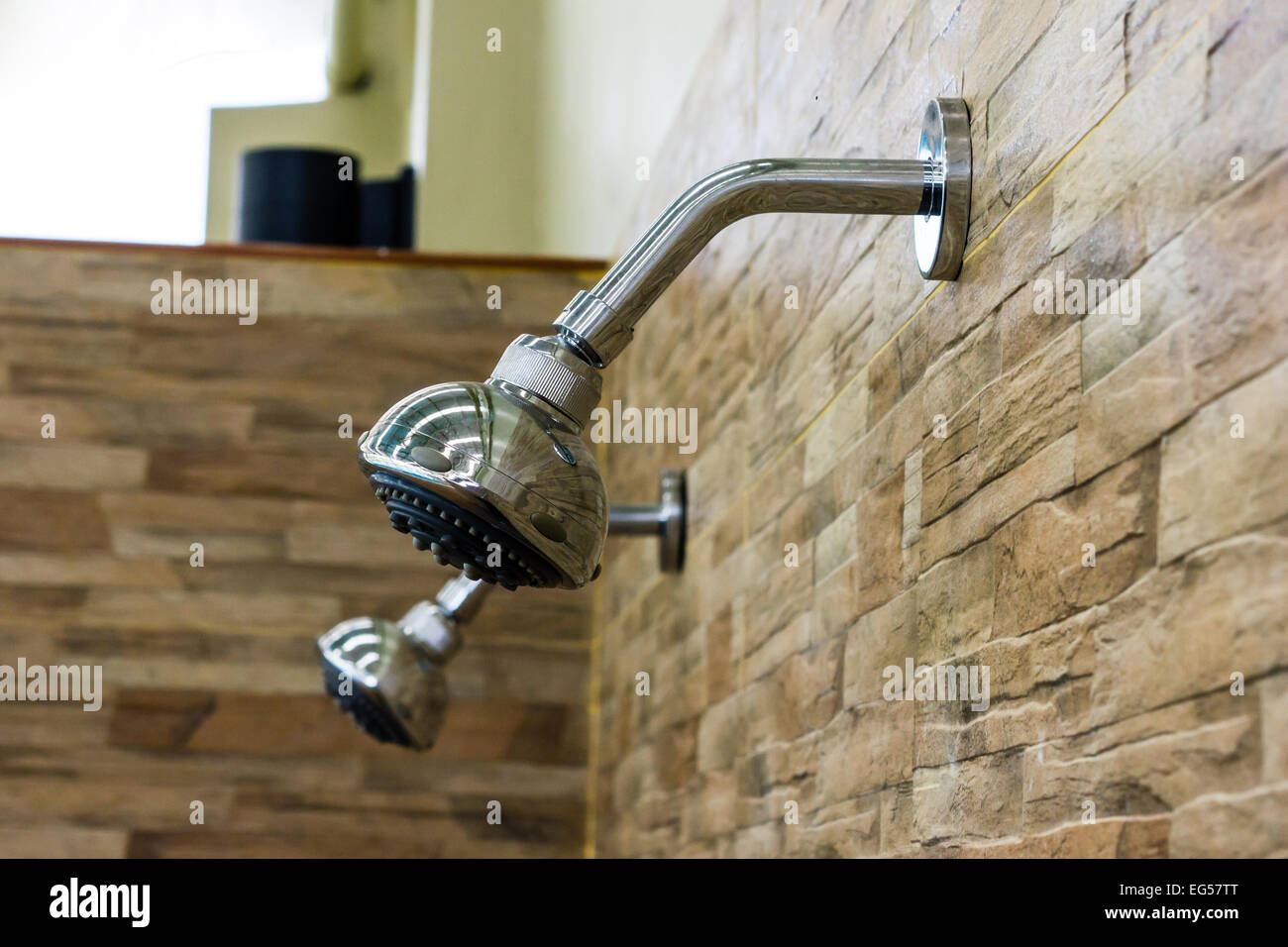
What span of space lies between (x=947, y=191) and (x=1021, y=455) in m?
0.17

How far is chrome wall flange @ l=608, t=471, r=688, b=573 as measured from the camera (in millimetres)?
1483

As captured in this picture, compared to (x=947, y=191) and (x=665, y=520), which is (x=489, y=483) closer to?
(x=947, y=191)

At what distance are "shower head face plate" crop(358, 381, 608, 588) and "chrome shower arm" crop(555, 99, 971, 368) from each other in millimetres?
62

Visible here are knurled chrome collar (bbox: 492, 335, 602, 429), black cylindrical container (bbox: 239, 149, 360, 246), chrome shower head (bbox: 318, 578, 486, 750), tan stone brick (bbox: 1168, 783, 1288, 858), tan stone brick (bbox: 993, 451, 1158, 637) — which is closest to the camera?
tan stone brick (bbox: 1168, 783, 1288, 858)

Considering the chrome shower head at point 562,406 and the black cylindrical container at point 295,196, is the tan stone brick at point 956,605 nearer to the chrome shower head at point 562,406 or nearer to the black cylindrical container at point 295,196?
the chrome shower head at point 562,406

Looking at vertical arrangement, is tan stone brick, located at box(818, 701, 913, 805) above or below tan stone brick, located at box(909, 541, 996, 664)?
below

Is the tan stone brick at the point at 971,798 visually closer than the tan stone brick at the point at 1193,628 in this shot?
No

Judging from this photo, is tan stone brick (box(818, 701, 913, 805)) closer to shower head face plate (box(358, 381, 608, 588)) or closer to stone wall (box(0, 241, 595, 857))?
shower head face plate (box(358, 381, 608, 588))

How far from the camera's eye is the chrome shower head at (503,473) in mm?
617

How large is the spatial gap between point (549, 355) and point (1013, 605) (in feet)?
0.81

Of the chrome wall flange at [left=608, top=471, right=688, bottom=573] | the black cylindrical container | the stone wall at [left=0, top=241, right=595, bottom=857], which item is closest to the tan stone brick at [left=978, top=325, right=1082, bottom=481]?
the chrome wall flange at [left=608, top=471, right=688, bottom=573]

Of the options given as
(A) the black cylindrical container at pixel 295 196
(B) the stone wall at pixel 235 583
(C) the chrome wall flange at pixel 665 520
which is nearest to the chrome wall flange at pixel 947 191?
(C) the chrome wall flange at pixel 665 520

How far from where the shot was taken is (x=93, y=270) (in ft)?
7.25

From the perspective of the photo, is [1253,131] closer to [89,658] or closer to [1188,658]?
[1188,658]
